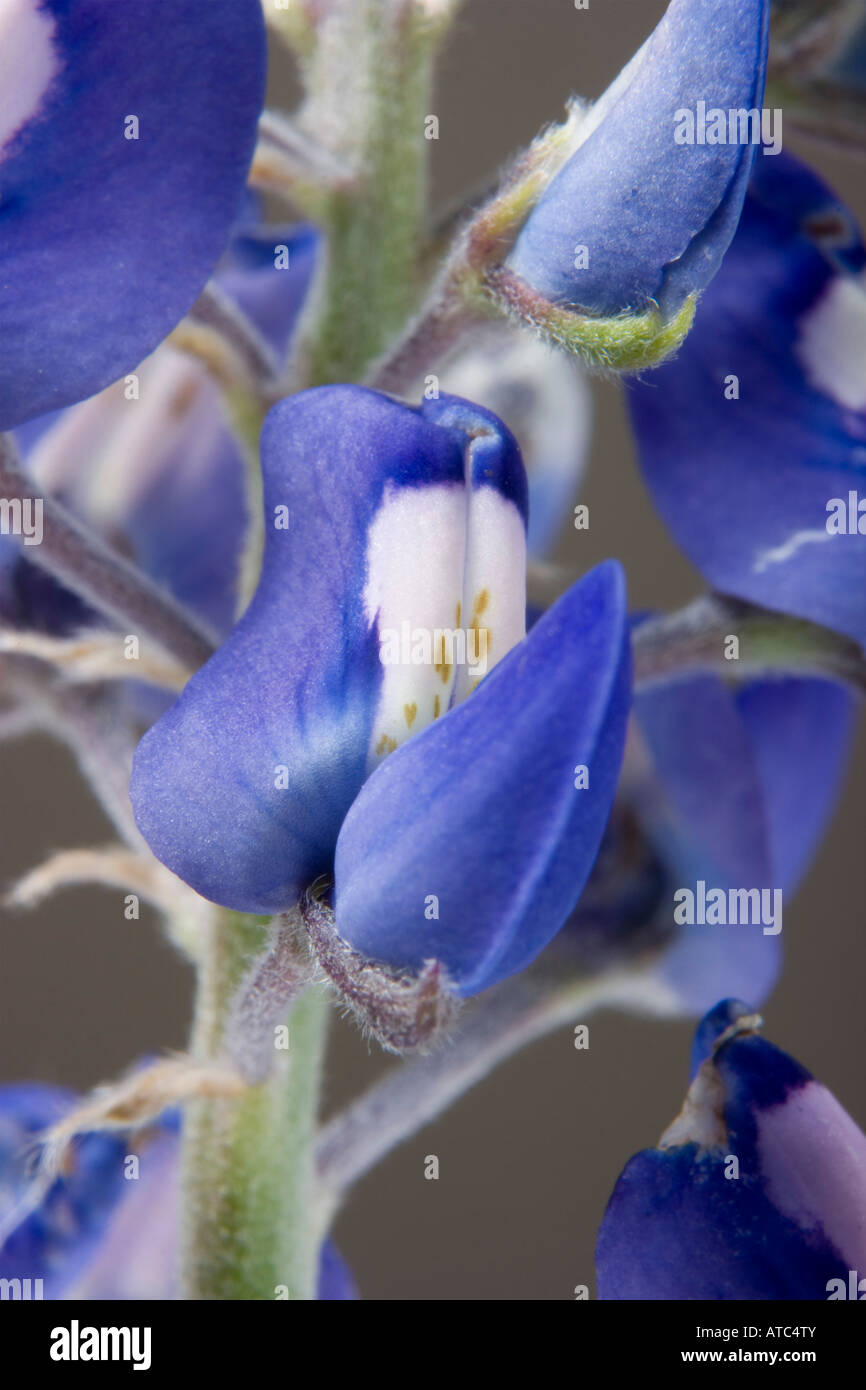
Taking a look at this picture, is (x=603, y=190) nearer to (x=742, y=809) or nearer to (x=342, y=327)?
(x=342, y=327)

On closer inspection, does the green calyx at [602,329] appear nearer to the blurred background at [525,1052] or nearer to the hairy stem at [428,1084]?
the blurred background at [525,1052]

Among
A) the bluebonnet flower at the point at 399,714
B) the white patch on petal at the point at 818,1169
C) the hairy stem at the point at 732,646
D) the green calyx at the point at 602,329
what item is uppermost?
the green calyx at the point at 602,329

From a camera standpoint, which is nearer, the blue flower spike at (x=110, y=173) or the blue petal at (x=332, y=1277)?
the blue flower spike at (x=110, y=173)

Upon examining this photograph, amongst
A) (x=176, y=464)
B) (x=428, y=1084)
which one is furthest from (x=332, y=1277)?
(x=176, y=464)

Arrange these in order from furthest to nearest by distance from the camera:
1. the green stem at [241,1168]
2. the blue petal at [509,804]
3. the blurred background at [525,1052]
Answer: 1. the blurred background at [525,1052]
2. the green stem at [241,1168]
3. the blue petal at [509,804]

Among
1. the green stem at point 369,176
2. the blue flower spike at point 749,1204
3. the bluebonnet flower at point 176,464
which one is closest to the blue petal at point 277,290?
the bluebonnet flower at point 176,464

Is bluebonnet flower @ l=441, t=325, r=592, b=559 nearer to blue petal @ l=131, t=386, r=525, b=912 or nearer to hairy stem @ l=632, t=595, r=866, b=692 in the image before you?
hairy stem @ l=632, t=595, r=866, b=692

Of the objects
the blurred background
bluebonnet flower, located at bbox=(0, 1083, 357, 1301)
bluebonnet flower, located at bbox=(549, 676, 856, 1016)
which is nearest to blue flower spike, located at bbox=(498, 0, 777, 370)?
the blurred background
